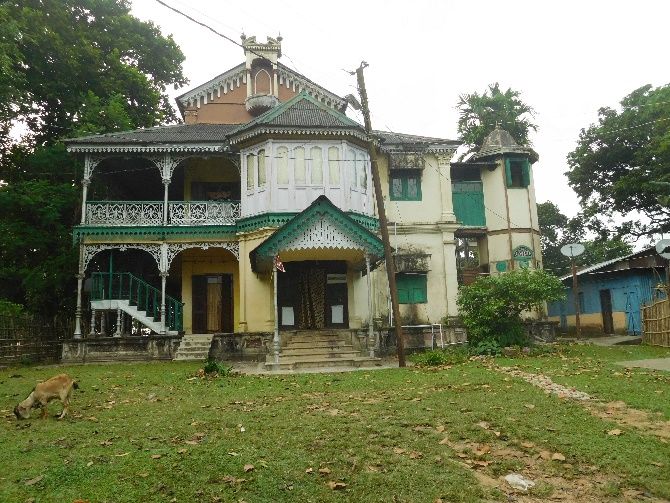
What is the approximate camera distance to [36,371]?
1512cm

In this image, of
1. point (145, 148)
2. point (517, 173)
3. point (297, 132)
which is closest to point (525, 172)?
point (517, 173)

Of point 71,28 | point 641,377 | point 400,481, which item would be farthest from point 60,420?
point 71,28

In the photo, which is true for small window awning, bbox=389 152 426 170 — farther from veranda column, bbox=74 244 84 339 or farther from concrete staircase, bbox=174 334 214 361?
veranda column, bbox=74 244 84 339

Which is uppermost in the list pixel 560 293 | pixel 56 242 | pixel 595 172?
pixel 595 172

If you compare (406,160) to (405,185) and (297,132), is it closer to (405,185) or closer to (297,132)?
(405,185)

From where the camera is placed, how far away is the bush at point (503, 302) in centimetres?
1623

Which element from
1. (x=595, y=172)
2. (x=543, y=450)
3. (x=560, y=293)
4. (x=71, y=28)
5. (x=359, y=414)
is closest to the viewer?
(x=543, y=450)

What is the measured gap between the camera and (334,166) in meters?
18.8

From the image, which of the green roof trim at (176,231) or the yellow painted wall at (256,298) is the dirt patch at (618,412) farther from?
the green roof trim at (176,231)

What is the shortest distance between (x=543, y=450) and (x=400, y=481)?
6.26 feet

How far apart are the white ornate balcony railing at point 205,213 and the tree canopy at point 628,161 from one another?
22.9 metres

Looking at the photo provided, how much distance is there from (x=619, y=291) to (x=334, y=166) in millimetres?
18349

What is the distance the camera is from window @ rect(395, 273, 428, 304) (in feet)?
68.7

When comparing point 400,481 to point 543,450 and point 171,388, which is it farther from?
point 171,388
